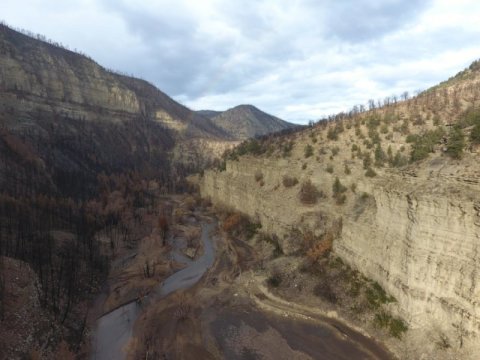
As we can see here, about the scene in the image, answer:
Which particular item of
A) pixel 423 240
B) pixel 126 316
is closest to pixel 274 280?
pixel 126 316

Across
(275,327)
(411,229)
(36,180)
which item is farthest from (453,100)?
(36,180)

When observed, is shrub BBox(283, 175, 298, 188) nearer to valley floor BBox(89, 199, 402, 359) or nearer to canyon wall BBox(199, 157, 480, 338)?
canyon wall BBox(199, 157, 480, 338)

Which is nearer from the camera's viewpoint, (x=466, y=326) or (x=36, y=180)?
(x=466, y=326)

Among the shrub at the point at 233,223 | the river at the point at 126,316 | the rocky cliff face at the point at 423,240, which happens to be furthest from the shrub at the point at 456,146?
the shrub at the point at 233,223

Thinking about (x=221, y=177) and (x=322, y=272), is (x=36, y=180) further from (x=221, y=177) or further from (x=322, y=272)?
(x=322, y=272)

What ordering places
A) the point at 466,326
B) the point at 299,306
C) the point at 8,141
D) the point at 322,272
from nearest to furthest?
the point at 466,326
the point at 299,306
the point at 322,272
the point at 8,141

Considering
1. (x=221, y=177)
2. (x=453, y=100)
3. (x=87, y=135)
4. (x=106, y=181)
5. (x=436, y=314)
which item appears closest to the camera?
(x=436, y=314)
